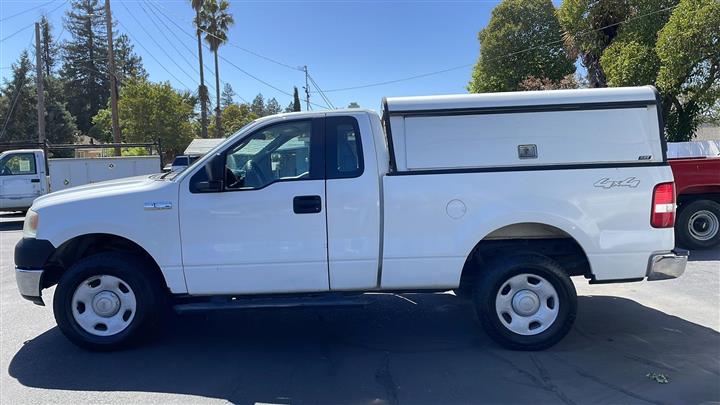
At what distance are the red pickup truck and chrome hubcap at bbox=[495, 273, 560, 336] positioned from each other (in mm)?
4784

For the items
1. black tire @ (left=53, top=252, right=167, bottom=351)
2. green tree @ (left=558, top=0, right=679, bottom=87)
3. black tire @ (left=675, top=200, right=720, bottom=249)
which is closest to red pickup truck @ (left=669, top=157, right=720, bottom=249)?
black tire @ (left=675, top=200, right=720, bottom=249)

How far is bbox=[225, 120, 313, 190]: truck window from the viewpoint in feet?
14.6

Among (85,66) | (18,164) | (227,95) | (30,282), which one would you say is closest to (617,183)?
(30,282)

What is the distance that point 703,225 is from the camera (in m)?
8.35

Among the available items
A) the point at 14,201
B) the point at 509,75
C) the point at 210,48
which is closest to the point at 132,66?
the point at 210,48

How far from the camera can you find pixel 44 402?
3713mm

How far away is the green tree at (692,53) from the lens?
14727mm

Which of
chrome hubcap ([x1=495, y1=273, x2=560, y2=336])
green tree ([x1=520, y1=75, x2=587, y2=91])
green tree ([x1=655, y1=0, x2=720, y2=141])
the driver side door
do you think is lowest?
chrome hubcap ([x1=495, y1=273, x2=560, y2=336])

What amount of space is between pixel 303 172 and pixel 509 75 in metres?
28.3

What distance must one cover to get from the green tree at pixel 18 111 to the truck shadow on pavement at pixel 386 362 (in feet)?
155

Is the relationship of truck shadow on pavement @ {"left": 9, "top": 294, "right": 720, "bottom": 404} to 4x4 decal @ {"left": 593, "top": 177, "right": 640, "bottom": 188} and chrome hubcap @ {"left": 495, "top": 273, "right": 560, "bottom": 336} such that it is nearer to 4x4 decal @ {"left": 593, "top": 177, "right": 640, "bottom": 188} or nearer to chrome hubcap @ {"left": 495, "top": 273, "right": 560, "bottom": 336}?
chrome hubcap @ {"left": 495, "top": 273, "right": 560, "bottom": 336}

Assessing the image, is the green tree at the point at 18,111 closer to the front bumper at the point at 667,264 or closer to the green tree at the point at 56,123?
the green tree at the point at 56,123

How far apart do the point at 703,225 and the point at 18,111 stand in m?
51.7

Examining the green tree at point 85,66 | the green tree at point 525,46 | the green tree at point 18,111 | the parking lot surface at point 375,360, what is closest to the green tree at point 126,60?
the green tree at point 85,66
